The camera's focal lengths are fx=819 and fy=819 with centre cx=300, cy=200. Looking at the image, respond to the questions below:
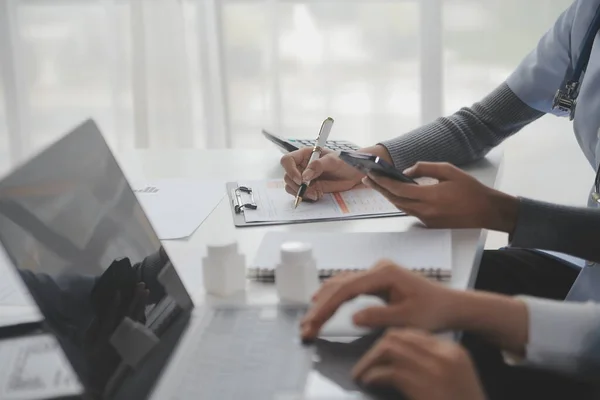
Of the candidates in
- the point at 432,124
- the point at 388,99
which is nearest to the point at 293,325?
the point at 432,124

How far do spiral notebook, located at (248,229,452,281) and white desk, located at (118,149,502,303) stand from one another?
0.05ft

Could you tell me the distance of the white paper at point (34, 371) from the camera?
78 cm

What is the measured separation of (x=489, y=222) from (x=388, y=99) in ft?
4.05

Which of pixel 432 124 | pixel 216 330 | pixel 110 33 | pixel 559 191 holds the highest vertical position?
pixel 110 33

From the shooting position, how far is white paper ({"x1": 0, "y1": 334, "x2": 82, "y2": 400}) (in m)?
0.78

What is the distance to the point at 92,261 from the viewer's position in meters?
0.81

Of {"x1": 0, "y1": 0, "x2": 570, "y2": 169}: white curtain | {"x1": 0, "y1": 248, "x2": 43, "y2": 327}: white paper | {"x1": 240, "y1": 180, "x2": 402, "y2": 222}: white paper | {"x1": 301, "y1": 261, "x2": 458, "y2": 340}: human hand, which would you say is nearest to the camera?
{"x1": 301, "y1": 261, "x2": 458, "y2": 340}: human hand

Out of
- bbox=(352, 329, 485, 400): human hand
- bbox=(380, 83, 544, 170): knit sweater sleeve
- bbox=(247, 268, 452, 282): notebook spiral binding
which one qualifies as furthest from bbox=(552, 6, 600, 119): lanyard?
bbox=(352, 329, 485, 400): human hand

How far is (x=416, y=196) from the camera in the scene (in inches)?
44.2

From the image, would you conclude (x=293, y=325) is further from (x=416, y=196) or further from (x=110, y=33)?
(x=110, y=33)

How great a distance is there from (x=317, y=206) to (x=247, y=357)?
0.50 metres

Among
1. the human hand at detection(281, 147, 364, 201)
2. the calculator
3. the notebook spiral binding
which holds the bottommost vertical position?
the notebook spiral binding

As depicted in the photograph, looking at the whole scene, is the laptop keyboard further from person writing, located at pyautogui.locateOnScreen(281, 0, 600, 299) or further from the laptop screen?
person writing, located at pyautogui.locateOnScreen(281, 0, 600, 299)

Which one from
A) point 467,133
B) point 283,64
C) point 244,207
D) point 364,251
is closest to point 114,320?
point 364,251
